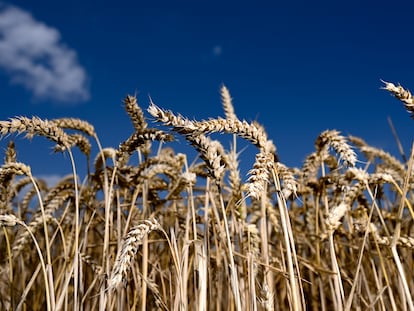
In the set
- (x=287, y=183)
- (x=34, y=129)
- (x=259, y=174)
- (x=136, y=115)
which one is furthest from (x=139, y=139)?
(x=259, y=174)

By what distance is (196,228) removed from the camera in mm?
2598

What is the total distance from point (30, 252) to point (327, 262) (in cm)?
190

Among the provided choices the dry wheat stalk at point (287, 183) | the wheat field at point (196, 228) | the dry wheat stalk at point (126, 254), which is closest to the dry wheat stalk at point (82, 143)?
the wheat field at point (196, 228)

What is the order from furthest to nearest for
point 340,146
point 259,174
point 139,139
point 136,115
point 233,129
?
point 136,115
point 139,139
point 340,146
point 233,129
point 259,174

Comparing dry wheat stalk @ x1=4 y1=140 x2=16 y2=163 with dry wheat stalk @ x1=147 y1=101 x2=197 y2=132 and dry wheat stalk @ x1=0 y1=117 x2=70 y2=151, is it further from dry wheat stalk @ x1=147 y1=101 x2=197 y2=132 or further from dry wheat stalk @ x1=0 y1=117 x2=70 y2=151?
dry wheat stalk @ x1=147 y1=101 x2=197 y2=132

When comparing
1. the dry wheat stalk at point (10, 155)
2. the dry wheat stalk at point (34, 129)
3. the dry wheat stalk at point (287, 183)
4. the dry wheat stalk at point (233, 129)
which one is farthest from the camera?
the dry wheat stalk at point (10, 155)

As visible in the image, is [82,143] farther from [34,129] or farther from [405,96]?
[405,96]

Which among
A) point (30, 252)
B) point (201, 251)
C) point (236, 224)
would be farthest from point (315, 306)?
point (30, 252)

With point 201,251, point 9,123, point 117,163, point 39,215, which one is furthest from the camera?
point 39,215

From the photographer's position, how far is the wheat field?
1.58m

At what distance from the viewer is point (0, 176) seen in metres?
2.00

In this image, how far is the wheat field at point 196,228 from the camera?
1578mm

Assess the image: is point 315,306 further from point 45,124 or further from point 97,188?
point 45,124

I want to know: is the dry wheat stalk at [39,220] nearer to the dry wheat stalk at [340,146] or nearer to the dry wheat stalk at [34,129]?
the dry wheat stalk at [34,129]
